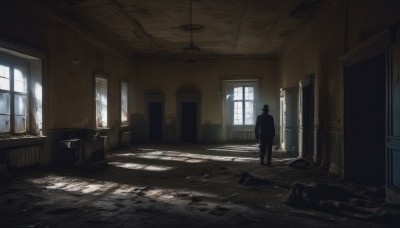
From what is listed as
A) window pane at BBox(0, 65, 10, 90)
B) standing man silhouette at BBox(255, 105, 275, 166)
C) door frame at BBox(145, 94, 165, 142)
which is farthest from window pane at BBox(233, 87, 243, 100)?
window pane at BBox(0, 65, 10, 90)

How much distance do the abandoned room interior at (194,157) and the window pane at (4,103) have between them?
0.07 ft

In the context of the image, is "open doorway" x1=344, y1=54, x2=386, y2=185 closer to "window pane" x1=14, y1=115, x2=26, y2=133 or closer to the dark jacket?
the dark jacket

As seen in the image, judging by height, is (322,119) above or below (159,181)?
above

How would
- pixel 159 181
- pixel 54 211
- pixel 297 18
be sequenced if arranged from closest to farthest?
pixel 54 211 → pixel 159 181 → pixel 297 18

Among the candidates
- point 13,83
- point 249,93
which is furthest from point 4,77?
point 249,93

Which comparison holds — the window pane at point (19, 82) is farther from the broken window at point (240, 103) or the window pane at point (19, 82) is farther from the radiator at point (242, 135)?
the radiator at point (242, 135)

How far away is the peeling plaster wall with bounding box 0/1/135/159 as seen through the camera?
7667 mm

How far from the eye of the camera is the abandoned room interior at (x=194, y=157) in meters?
4.66

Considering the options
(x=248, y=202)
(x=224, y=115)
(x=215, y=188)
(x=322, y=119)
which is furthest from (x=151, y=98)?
(x=248, y=202)

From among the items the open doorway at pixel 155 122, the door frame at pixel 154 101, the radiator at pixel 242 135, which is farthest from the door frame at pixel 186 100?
the radiator at pixel 242 135

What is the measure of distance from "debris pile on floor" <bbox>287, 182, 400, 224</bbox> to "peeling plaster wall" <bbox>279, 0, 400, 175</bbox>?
1953 mm

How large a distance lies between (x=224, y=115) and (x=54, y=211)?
12295 millimetres

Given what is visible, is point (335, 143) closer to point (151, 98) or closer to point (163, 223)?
point (163, 223)

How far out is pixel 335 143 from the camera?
762cm
